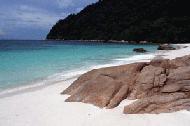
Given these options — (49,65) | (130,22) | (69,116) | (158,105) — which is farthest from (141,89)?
(130,22)

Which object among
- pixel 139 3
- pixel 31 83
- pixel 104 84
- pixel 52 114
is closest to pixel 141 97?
pixel 104 84

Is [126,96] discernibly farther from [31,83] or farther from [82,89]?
[31,83]

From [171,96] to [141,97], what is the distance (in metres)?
0.94

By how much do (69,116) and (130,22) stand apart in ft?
370

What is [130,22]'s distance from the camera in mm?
120250

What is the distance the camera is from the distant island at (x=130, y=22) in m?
103

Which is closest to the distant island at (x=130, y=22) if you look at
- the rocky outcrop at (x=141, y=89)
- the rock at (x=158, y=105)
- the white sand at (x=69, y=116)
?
the rocky outcrop at (x=141, y=89)

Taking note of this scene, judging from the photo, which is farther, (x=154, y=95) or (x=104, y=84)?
(x=104, y=84)

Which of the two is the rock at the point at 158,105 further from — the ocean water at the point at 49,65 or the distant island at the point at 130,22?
the distant island at the point at 130,22

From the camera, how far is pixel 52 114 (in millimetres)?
9305

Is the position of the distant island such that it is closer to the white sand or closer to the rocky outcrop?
the rocky outcrop

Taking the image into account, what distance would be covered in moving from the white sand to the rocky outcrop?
268 millimetres

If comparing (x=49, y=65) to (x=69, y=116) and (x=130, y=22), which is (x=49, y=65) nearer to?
(x=69, y=116)

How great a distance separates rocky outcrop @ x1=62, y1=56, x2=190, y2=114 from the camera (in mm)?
9000
